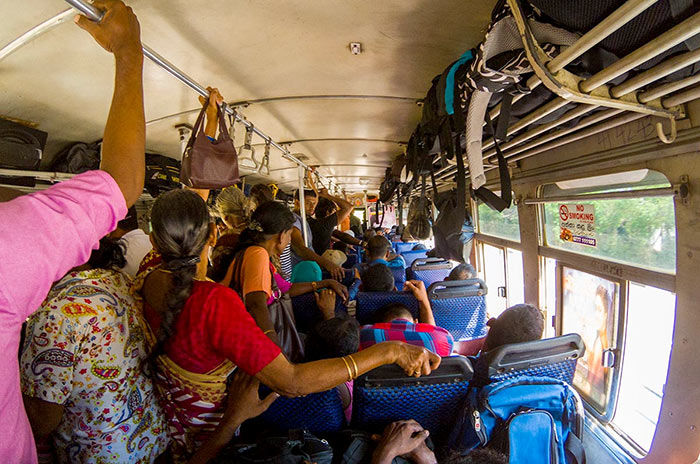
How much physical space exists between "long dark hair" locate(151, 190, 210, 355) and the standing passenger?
327mm

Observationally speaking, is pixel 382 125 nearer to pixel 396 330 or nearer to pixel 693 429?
pixel 396 330

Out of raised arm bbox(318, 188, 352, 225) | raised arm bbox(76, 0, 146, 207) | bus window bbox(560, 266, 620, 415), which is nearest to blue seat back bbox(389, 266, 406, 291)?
raised arm bbox(318, 188, 352, 225)

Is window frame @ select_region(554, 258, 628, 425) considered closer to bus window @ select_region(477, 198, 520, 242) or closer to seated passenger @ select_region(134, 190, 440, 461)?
bus window @ select_region(477, 198, 520, 242)

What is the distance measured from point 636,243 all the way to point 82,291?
126 inches

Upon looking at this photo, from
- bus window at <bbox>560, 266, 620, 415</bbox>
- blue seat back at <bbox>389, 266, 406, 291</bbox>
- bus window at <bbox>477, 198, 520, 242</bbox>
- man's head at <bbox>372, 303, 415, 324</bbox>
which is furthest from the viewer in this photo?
blue seat back at <bbox>389, 266, 406, 291</bbox>

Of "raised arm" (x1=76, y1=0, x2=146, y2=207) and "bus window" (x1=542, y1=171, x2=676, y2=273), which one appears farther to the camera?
"bus window" (x1=542, y1=171, x2=676, y2=273)

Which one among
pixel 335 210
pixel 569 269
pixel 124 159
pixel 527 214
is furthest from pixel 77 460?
pixel 335 210

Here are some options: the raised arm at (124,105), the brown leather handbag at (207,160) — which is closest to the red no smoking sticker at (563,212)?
the brown leather handbag at (207,160)

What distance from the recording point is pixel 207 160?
6.24 feet

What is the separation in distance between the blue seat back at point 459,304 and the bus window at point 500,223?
1049mm

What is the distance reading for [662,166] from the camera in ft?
6.04

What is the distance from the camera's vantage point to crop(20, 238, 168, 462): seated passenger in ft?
3.30

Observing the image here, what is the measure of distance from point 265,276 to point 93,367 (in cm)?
106

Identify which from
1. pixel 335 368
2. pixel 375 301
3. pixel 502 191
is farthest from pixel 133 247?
pixel 502 191
